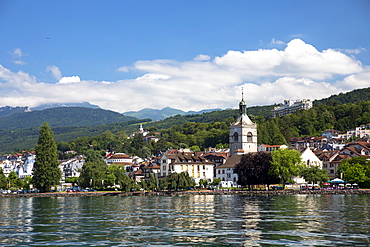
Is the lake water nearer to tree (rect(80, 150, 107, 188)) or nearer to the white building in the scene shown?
tree (rect(80, 150, 107, 188))

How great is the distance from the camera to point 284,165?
86000mm

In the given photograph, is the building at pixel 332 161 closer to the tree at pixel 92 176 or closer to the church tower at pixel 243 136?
the church tower at pixel 243 136

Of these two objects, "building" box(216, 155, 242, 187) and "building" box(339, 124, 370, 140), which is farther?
"building" box(339, 124, 370, 140)

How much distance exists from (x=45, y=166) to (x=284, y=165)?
43.9 m

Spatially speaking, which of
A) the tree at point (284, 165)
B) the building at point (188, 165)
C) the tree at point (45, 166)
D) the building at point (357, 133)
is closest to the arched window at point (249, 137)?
the building at point (188, 165)

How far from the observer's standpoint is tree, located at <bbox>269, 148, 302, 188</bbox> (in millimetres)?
85300

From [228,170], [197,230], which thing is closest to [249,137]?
[228,170]

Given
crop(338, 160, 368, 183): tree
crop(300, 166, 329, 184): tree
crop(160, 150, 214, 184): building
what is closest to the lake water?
crop(338, 160, 368, 183): tree

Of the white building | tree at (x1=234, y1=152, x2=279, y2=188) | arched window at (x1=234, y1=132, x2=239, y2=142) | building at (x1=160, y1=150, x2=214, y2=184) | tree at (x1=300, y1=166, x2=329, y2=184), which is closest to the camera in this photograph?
tree at (x1=234, y1=152, x2=279, y2=188)

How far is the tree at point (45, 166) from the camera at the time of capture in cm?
9581

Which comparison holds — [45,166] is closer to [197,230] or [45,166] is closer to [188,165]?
[188,165]

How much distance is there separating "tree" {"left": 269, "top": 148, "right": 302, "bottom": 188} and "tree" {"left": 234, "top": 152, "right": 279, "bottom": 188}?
1461 mm

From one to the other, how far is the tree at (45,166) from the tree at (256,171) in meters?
34.9

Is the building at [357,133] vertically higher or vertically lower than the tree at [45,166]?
higher
